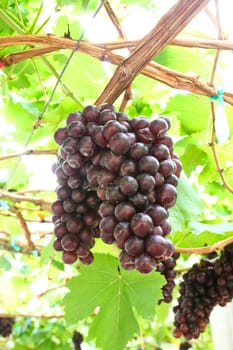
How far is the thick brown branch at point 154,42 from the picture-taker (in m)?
0.83

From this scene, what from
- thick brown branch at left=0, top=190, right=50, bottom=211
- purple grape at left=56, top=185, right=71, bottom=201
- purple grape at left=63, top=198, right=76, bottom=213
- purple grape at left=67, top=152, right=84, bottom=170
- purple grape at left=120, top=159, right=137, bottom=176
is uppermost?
thick brown branch at left=0, top=190, right=50, bottom=211

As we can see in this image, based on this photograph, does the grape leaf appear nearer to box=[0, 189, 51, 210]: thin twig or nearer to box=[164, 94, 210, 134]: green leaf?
box=[164, 94, 210, 134]: green leaf

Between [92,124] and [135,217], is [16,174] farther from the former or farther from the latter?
[135,217]

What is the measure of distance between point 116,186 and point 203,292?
854mm

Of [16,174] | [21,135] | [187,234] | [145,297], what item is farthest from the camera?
[16,174]

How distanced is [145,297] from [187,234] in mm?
283

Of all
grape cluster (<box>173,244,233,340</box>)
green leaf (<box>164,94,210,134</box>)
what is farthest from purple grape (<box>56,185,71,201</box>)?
grape cluster (<box>173,244,233,340</box>)

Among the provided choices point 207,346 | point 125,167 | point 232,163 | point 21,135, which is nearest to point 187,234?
point 232,163

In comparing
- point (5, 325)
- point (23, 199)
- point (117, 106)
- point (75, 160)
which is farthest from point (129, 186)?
point (5, 325)

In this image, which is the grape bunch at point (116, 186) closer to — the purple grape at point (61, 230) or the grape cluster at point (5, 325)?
the purple grape at point (61, 230)

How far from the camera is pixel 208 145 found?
1375 millimetres

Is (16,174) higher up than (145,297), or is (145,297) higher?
(16,174)

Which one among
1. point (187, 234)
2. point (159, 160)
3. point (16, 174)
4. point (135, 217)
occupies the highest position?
point (16, 174)

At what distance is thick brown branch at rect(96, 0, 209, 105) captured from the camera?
A: 0.83 metres
